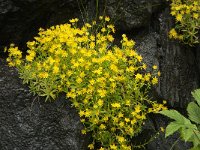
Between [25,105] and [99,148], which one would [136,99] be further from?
[25,105]

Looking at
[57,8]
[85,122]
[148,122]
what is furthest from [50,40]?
[148,122]

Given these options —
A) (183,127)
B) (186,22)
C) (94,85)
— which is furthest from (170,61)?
(183,127)

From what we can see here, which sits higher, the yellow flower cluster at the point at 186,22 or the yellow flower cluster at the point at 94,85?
the yellow flower cluster at the point at 186,22

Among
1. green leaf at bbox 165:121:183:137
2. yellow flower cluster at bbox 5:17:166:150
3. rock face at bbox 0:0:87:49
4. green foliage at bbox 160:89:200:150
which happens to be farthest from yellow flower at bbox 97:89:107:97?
rock face at bbox 0:0:87:49

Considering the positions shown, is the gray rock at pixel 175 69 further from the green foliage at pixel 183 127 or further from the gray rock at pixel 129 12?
the green foliage at pixel 183 127

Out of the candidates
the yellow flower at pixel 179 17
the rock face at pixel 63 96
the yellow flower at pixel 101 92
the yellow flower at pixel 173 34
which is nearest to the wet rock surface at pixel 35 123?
the rock face at pixel 63 96

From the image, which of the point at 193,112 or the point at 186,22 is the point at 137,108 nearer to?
the point at 193,112
